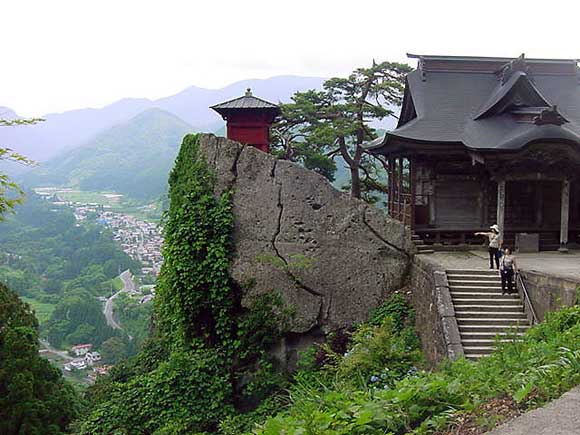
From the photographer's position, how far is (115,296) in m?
67.9

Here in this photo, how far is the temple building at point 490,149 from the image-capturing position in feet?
48.3

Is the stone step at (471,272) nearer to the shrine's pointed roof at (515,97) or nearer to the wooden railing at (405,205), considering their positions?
the wooden railing at (405,205)

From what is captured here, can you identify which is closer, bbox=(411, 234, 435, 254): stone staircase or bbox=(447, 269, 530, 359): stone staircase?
Answer: bbox=(447, 269, 530, 359): stone staircase

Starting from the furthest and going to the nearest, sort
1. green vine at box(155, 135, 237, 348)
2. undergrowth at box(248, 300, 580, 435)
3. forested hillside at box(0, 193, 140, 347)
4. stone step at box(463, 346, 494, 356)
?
1. forested hillside at box(0, 193, 140, 347)
2. green vine at box(155, 135, 237, 348)
3. stone step at box(463, 346, 494, 356)
4. undergrowth at box(248, 300, 580, 435)

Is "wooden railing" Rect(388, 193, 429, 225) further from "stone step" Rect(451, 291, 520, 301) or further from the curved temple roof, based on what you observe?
the curved temple roof

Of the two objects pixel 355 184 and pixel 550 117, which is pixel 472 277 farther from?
pixel 355 184

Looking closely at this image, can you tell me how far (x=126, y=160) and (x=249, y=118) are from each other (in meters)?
146

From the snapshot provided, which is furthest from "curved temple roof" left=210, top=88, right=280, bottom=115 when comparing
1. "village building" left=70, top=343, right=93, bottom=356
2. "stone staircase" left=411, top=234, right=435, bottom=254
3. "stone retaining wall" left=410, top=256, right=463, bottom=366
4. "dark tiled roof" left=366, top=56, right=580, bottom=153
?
"village building" left=70, top=343, right=93, bottom=356

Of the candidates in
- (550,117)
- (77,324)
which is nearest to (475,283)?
(550,117)

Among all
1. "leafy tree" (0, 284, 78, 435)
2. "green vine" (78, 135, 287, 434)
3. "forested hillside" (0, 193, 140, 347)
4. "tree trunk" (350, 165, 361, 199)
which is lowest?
"forested hillside" (0, 193, 140, 347)

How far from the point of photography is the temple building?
48.3 feet

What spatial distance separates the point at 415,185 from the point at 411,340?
6015 millimetres

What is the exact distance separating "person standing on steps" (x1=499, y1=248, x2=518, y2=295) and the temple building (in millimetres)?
3896

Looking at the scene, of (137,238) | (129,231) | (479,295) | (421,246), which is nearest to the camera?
(479,295)
